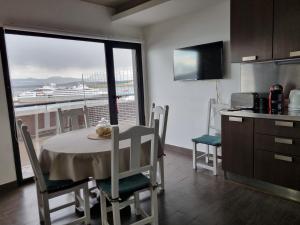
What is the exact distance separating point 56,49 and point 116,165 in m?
2.45

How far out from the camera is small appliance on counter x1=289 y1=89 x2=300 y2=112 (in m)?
2.46

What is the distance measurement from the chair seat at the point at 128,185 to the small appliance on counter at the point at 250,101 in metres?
1.57

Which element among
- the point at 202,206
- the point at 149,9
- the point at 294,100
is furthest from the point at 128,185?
the point at 149,9

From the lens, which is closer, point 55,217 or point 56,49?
point 55,217

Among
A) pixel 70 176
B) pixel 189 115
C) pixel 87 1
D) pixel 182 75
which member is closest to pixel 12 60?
pixel 87 1

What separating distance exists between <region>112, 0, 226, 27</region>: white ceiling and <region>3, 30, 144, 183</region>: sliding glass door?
47cm

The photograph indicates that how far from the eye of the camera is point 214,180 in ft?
9.69

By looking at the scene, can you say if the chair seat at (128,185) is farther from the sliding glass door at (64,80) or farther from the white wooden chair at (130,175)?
the sliding glass door at (64,80)

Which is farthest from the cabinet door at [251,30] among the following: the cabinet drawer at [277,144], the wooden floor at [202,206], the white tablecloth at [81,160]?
the white tablecloth at [81,160]

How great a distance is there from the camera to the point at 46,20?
3.19 metres

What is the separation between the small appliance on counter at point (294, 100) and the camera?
8.08 ft

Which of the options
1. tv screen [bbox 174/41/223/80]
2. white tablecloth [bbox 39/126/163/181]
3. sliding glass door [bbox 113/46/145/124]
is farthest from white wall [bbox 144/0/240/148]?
white tablecloth [bbox 39/126/163/181]

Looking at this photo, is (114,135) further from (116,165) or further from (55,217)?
(55,217)

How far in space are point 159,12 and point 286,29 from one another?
1828 millimetres
